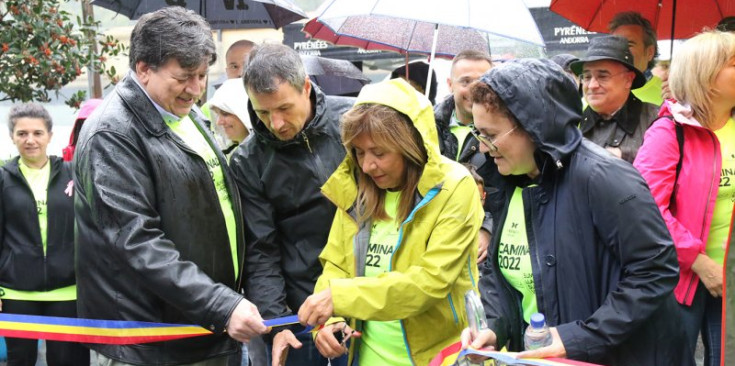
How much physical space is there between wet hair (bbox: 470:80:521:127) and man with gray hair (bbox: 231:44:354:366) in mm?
1089

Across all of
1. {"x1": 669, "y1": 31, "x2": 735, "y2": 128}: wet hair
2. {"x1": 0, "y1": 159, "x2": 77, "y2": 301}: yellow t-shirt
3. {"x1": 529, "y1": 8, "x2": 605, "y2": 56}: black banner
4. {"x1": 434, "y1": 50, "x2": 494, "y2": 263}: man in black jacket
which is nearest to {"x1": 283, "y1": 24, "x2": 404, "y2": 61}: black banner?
{"x1": 529, "y1": 8, "x2": 605, "y2": 56}: black banner

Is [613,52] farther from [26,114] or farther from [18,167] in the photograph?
[26,114]

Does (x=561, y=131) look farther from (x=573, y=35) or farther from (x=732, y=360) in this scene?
(x=573, y=35)

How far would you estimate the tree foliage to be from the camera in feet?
28.1

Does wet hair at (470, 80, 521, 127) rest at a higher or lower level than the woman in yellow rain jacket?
higher

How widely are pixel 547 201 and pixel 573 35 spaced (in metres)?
7.51

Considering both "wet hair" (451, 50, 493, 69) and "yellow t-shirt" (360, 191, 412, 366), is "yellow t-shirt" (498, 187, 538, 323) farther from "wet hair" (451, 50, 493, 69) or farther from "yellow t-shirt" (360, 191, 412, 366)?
"wet hair" (451, 50, 493, 69)

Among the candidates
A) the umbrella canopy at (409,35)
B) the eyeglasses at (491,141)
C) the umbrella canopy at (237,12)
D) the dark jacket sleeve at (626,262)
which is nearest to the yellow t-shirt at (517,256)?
the eyeglasses at (491,141)

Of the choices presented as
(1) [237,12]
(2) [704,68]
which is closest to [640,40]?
(2) [704,68]

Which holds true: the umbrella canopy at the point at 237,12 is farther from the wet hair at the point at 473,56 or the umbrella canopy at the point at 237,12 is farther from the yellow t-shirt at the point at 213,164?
the yellow t-shirt at the point at 213,164

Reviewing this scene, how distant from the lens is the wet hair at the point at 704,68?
450 cm

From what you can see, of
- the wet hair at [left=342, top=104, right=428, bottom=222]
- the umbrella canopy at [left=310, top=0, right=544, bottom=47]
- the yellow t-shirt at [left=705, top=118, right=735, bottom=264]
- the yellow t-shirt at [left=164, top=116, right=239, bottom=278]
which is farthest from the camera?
the umbrella canopy at [left=310, top=0, right=544, bottom=47]

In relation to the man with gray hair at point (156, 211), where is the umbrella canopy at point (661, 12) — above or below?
above

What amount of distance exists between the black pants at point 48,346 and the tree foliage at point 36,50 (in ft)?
8.52
